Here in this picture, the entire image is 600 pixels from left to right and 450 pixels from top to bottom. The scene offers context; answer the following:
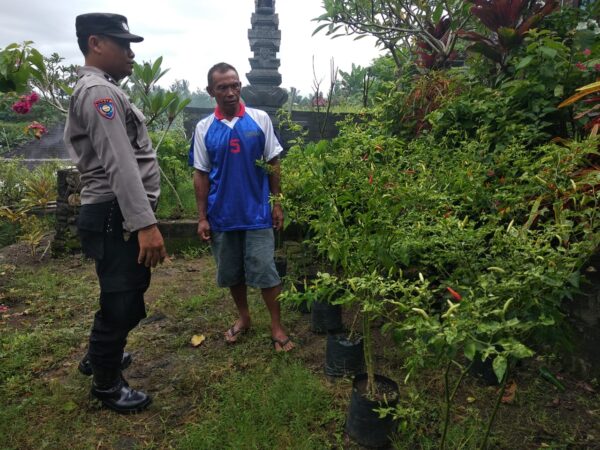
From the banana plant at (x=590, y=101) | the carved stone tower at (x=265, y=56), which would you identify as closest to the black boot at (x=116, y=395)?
the banana plant at (x=590, y=101)

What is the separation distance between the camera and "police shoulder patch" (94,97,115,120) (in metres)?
2.19

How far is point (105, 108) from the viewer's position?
86.4 inches

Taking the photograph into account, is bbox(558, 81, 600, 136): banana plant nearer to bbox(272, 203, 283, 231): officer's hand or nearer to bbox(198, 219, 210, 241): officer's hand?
bbox(272, 203, 283, 231): officer's hand

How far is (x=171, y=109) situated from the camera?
622cm

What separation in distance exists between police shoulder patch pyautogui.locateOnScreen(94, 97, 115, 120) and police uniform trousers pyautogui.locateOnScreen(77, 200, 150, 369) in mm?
449

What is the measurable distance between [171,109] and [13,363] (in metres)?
4.00

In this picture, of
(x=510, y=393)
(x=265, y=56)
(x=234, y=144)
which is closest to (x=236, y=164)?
(x=234, y=144)

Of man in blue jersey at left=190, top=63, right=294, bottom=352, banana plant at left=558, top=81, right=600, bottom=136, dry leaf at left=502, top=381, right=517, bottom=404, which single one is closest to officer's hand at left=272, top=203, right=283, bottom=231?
man in blue jersey at left=190, top=63, right=294, bottom=352

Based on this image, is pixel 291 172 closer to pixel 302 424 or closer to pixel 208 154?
pixel 208 154

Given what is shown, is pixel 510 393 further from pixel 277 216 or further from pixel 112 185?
pixel 112 185

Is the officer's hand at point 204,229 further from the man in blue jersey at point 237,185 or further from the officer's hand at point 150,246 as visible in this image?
the officer's hand at point 150,246

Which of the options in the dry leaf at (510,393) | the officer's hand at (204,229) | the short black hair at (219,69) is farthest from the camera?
the officer's hand at (204,229)

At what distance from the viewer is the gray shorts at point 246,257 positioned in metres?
3.14

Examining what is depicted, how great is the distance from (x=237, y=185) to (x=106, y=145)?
102 centimetres
